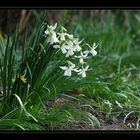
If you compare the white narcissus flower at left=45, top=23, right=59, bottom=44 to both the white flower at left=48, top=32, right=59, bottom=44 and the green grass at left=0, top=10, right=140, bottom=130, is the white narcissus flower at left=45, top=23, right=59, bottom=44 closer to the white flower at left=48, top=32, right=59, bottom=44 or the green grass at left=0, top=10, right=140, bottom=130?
the white flower at left=48, top=32, right=59, bottom=44

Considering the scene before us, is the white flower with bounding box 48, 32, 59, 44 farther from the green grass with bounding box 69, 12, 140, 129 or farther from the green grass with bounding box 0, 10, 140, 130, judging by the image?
the green grass with bounding box 69, 12, 140, 129

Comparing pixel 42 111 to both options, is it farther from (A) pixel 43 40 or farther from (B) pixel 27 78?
(A) pixel 43 40

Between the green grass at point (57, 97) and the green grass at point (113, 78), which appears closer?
the green grass at point (57, 97)

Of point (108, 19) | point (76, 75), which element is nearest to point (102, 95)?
point (76, 75)

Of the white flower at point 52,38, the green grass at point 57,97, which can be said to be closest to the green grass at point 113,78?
the green grass at point 57,97

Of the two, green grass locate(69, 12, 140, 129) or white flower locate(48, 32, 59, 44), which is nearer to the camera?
white flower locate(48, 32, 59, 44)

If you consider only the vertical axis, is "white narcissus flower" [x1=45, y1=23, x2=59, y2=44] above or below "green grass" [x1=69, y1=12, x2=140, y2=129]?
above

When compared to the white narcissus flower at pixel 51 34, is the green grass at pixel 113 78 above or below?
below

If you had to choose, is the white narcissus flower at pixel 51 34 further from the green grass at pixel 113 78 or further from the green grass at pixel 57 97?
the green grass at pixel 113 78

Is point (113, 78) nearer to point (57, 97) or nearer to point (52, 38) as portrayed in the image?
point (57, 97)

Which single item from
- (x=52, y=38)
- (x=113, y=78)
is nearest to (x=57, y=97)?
(x=113, y=78)

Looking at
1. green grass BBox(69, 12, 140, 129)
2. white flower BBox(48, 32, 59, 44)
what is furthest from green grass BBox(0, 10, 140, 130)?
white flower BBox(48, 32, 59, 44)
